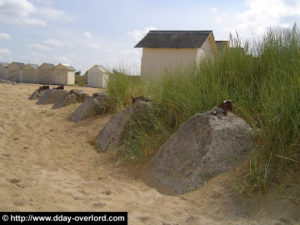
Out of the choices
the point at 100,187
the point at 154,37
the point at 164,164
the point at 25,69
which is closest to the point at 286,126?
the point at 164,164

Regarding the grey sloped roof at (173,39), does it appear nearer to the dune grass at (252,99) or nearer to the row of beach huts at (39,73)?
the row of beach huts at (39,73)

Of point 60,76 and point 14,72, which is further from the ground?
point 14,72

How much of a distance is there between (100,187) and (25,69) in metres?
20.2

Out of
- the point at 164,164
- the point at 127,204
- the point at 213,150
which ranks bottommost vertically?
the point at 127,204

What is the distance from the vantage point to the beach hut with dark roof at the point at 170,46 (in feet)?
38.6

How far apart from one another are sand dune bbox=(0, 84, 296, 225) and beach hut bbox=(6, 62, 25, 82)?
1841 cm

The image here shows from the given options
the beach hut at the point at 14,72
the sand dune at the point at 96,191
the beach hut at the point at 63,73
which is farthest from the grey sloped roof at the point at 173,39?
the beach hut at the point at 14,72

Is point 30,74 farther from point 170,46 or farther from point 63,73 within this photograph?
point 170,46

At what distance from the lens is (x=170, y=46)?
12.2 metres

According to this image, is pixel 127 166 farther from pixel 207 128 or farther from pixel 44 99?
pixel 44 99

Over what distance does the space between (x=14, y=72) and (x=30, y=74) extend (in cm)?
133

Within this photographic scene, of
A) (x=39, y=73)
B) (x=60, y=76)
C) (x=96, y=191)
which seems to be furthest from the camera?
(x=39, y=73)

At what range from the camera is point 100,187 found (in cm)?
275

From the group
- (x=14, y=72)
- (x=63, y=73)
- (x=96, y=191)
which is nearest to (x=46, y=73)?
(x=63, y=73)
